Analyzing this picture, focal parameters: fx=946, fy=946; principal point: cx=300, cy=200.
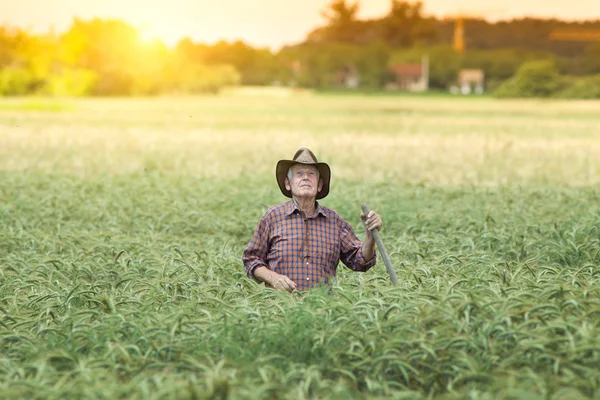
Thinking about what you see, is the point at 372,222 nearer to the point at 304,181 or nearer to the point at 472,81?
the point at 304,181

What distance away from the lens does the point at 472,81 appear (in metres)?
120

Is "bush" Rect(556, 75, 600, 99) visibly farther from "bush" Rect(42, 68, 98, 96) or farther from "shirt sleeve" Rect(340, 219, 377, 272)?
"shirt sleeve" Rect(340, 219, 377, 272)

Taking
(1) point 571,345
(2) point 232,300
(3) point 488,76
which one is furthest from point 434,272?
(3) point 488,76

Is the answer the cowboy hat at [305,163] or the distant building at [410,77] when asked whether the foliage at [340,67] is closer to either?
the distant building at [410,77]

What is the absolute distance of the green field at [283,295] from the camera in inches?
200

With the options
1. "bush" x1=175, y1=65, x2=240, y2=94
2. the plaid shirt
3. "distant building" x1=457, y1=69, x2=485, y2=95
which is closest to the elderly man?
the plaid shirt

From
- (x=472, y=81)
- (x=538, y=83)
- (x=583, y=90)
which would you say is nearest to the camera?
(x=583, y=90)

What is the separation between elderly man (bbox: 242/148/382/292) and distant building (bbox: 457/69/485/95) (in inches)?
4454

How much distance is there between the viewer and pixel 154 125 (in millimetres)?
38375

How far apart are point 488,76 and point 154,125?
8863 centimetres

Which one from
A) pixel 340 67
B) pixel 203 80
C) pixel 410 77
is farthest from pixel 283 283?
pixel 410 77

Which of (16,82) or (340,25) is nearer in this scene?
(16,82)

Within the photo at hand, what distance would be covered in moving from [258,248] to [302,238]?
1.18 ft

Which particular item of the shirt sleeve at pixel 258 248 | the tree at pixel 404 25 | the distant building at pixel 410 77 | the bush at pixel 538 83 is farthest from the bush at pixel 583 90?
the tree at pixel 404 25
